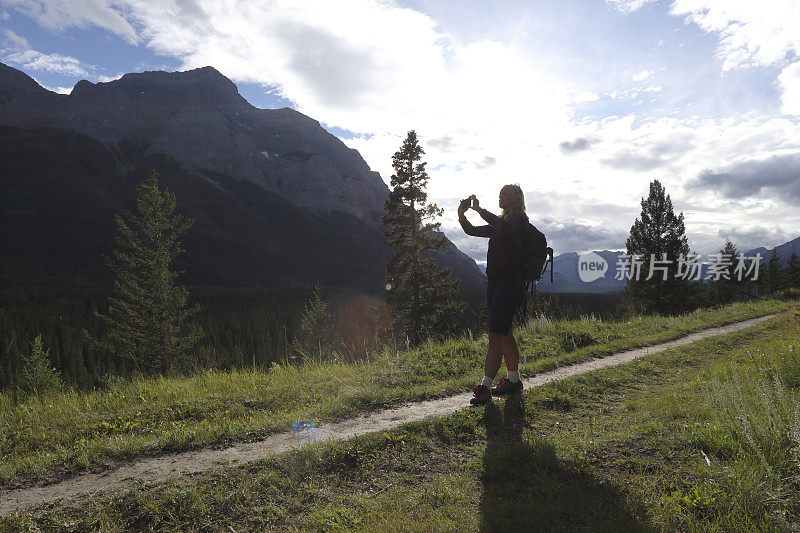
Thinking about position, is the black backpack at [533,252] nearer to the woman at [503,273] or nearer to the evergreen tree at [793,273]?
the woman at [503,273]

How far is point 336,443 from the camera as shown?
448cm

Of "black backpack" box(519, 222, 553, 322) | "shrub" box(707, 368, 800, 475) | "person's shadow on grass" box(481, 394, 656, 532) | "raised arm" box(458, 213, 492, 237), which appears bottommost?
"person's shadow on grass" box(481, 394, 656, 532)

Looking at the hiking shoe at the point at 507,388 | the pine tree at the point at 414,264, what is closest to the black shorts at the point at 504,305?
the hiking shoe at the point at 507,388

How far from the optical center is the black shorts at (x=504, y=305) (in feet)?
19.1

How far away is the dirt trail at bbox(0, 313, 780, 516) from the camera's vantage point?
11.7 ft

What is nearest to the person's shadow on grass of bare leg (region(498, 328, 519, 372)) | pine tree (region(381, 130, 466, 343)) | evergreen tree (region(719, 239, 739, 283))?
bare leg (region(498, 328, 519, 372))

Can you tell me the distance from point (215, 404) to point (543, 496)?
5.07 meters

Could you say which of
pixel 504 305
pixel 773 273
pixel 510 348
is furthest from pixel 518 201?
pixel 773 273

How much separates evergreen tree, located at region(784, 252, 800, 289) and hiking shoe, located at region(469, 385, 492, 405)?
5123 centimetres

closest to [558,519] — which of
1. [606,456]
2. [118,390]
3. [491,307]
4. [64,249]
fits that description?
[606,456]

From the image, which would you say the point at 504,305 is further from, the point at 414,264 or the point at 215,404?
the point at 414,264

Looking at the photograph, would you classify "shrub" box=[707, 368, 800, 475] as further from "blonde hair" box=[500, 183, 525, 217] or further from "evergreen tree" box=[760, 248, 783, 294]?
"evergreen tree" box=[760, 248, 783, 294]

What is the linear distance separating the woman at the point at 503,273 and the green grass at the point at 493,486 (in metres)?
0.98

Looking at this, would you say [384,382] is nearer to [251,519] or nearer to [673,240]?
[251,519]
